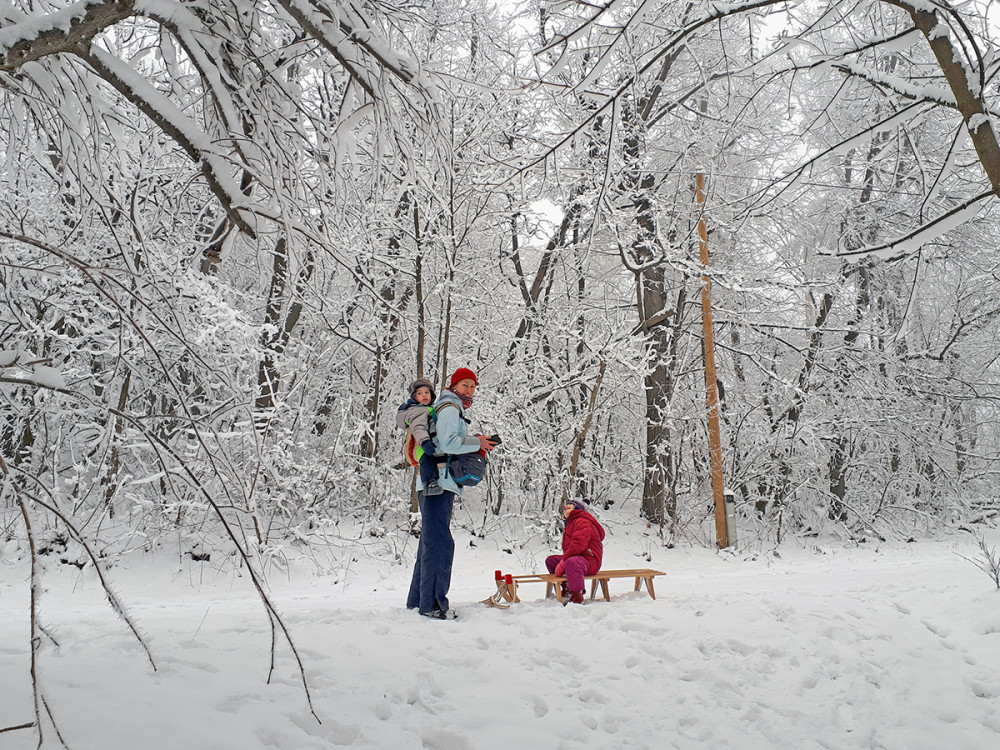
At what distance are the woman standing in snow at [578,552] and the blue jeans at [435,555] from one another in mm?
993

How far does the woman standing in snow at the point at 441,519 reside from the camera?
4469mm

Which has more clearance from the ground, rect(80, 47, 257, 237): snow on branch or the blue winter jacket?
rect(80, 47, 257, 237): snow on branch

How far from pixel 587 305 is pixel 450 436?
7.18m

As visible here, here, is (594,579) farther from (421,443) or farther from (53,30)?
(53,30)

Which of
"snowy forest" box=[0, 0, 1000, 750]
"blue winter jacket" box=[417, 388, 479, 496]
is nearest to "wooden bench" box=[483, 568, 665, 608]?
"snowy forest" box=[0, 0, 1000, 750]

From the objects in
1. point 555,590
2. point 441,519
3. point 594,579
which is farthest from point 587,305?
point 441,519

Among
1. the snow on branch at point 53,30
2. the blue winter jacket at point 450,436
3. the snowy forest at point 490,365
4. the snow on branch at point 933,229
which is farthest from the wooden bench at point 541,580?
the snow on branch at point 53,30

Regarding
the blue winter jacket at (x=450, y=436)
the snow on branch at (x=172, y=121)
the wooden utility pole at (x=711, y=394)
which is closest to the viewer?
the snow on branch at (x=172, y=121)

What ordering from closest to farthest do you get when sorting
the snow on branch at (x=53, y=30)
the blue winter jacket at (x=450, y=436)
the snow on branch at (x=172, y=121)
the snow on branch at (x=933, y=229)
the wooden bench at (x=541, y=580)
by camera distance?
the snow on branch at (x=53, y=30)
the snow on branch at (x=172, y=121)
the snow on branch at (x=933, y=229)
the blue winter jacket at (x=450, y=436)
the wooden bench at (x=541, y=580)

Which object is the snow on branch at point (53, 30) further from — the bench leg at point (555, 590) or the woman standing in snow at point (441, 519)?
the bench leg at point (555, 590)

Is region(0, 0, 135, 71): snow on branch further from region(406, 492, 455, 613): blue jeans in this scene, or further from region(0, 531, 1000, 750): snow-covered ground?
region(406, 492, 455, 613): blue jeans

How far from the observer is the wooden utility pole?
10141 mm

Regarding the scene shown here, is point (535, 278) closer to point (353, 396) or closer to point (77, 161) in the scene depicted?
point (353, 396)

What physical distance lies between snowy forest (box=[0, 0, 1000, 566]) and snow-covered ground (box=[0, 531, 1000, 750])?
183 centimetres
